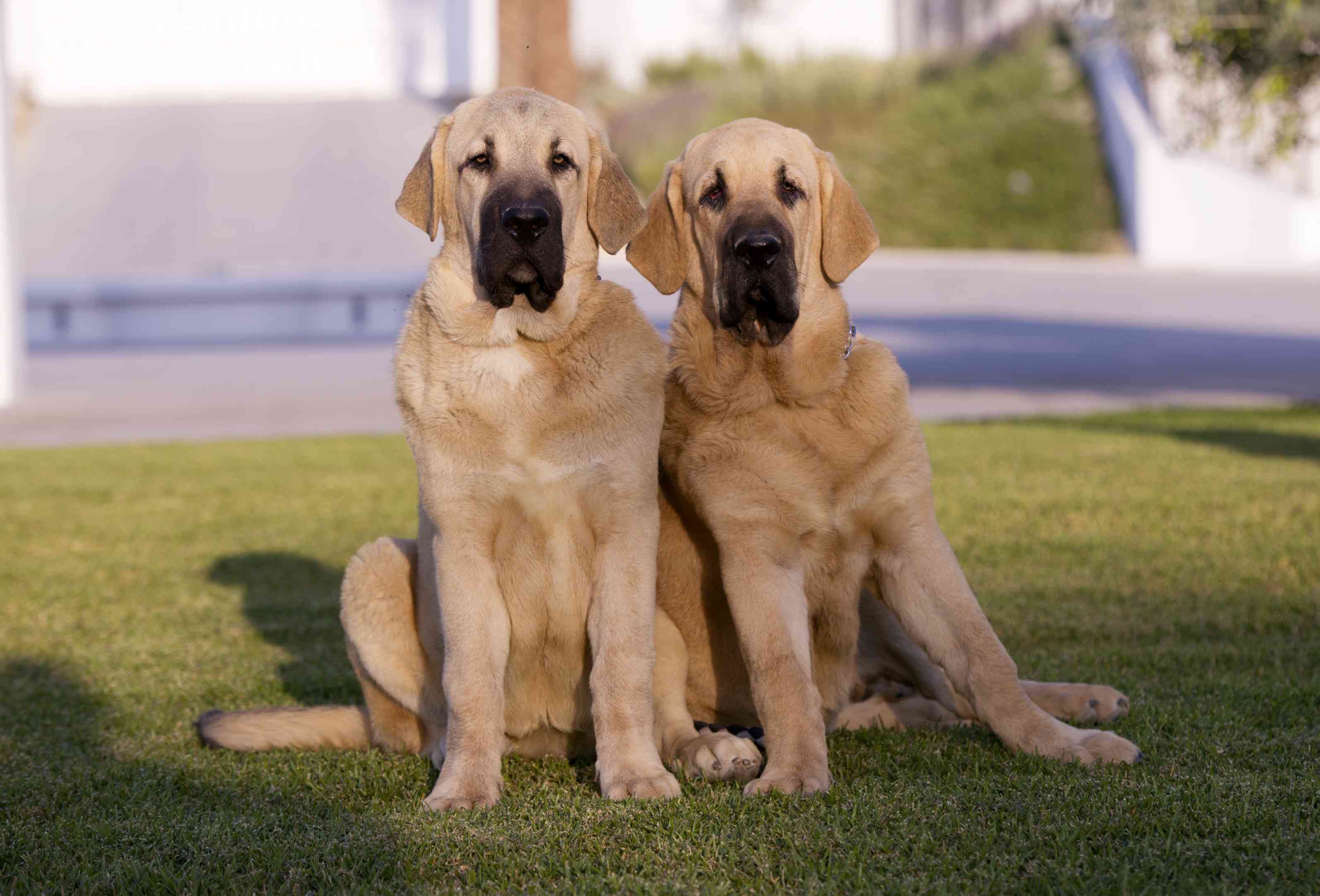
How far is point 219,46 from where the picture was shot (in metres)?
34.6

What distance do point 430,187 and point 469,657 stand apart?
128 centimetres

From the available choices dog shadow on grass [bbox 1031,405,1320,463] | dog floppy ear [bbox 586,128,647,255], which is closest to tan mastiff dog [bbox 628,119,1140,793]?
dog floppy ear [bbox 586,128,647,255]

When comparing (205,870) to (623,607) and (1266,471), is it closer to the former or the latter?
(623,607)

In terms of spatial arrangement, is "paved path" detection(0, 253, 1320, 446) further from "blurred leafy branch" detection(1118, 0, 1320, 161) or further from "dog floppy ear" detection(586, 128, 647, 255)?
"dog floppy ear" detection(586, 128, 647, 255)

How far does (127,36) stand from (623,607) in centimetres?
3513

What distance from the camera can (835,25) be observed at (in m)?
45.1

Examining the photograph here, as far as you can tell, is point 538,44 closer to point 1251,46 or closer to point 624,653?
point 1251,46

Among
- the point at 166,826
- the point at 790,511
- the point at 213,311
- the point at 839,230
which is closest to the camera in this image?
the point at 166,826

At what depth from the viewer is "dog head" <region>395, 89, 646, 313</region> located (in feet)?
11.9

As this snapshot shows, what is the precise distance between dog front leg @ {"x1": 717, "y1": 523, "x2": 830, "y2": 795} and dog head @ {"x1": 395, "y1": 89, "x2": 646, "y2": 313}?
83cm

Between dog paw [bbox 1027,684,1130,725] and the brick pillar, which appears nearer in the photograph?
dog paw [bbox 1027,684,1130,725]

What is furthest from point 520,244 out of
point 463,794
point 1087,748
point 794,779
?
point 1087,748

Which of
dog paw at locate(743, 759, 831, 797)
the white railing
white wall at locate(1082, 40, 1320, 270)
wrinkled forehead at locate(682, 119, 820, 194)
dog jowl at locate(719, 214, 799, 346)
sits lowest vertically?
the white railing

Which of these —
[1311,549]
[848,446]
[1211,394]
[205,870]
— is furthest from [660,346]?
[1211,394]
